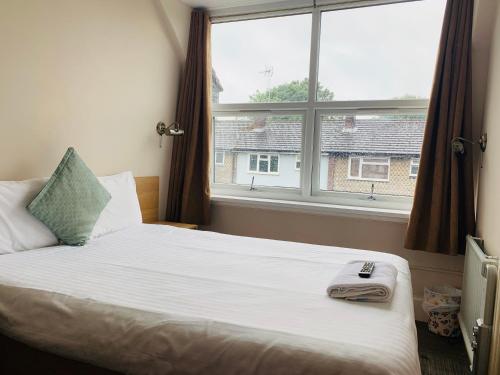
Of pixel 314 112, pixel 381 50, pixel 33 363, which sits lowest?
pixel 33 363

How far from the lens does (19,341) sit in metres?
1.42

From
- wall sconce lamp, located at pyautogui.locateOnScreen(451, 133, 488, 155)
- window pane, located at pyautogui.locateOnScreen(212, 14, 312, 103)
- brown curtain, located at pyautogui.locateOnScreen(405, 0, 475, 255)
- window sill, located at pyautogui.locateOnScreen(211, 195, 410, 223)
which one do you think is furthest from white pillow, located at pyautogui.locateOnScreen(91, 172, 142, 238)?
wall sconce lamp, located at pyautogui.locateOnScreen(451, 133, 488, 155)

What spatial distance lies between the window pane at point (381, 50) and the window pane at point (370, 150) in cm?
18

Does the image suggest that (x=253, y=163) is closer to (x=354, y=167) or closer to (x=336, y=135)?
(x=336, y=135)

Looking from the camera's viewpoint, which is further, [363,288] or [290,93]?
[290,93]

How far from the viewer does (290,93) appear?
3.28m

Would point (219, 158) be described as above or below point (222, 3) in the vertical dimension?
below

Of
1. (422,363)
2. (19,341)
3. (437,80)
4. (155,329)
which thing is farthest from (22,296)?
(437,80)

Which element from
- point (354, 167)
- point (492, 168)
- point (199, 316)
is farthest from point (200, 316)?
point (354, 167)

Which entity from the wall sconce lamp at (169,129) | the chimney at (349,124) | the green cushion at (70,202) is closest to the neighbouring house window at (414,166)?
the chimney at (349,124)

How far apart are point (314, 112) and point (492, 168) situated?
147 cm

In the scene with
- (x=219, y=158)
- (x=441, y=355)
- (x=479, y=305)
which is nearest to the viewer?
(x=479, y=305)

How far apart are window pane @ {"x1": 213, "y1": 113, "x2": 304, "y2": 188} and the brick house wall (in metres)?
0.34

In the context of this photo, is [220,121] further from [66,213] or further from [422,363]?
[422,363]
